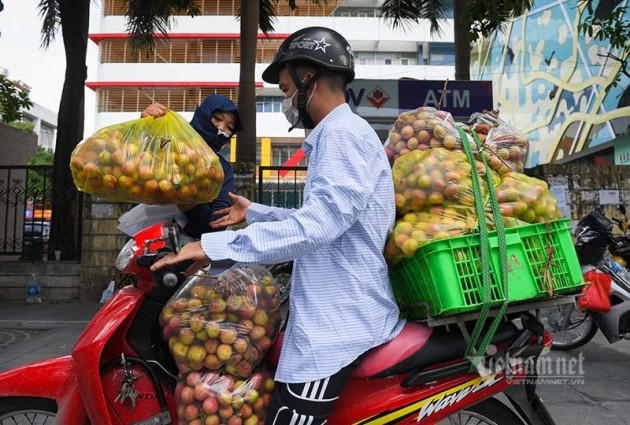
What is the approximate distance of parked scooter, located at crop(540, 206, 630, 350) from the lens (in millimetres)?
4043

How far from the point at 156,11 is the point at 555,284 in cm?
1001

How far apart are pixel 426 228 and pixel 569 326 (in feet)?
12.3

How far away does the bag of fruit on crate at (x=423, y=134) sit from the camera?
5.77 ft

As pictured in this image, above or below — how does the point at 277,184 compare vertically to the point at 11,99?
below

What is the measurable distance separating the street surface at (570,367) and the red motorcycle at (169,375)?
147 cm

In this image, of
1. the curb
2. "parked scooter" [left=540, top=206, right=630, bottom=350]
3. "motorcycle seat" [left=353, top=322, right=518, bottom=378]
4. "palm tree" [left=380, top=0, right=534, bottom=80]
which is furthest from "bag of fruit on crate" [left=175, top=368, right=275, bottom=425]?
the curb

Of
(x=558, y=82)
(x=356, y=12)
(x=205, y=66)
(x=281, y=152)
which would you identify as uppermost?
(x=356, y=12)

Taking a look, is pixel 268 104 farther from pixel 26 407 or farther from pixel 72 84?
pixel 26 407

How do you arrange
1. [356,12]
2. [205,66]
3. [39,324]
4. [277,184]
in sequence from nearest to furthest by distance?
[39,324], [277,184], [205,66], [356,12]

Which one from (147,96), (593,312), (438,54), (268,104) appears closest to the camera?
(593,312)

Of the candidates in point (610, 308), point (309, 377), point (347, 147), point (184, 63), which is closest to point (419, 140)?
point (347, 147)

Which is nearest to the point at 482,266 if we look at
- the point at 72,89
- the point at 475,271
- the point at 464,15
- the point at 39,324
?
the point at 475,271

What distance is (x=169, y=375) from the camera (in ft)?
5.78

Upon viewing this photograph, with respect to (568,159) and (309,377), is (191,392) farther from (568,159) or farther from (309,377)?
(568,159)
